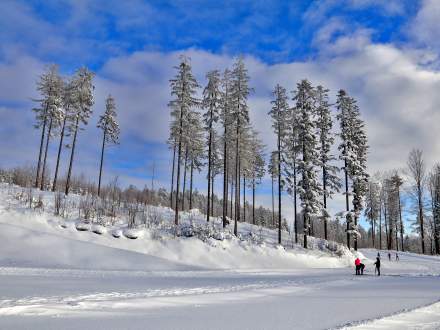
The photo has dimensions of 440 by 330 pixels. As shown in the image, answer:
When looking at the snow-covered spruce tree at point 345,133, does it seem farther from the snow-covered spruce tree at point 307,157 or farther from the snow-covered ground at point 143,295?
the snow-covered ground at point 143,295

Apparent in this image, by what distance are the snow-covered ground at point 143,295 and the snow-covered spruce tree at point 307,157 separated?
13.5 metres

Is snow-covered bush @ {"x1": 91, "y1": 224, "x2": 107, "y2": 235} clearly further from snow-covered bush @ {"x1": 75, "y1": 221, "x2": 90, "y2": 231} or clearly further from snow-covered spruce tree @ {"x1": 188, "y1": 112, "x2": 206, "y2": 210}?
→ snow-covered spruce tree @ {"x1": 188, "y1": 112, "x2": 206, "y2": 210}

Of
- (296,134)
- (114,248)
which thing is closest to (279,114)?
(296,134)

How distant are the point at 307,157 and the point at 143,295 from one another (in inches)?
1152

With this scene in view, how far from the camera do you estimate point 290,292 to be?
14.4m

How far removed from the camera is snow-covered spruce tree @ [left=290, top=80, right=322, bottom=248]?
37188 millimetres

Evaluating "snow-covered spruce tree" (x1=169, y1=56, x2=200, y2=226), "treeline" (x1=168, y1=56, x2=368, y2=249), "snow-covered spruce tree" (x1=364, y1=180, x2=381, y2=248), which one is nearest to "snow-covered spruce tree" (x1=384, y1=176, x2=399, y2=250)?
"snow-covered spruce tree" (x1=364, y1=180, x2=381, y2=248)

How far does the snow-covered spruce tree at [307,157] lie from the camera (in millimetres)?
37188

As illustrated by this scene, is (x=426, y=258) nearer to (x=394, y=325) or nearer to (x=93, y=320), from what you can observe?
(x=394, y=325)

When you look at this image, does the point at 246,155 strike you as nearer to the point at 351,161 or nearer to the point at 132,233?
the point at 351,161

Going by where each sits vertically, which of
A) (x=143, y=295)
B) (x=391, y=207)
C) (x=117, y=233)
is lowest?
(x=143, y=295)

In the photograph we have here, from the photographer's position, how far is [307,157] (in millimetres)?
38250

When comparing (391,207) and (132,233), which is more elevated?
(391,207)

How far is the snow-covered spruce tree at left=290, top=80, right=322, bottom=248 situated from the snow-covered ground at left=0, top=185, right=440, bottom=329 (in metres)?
13.5
